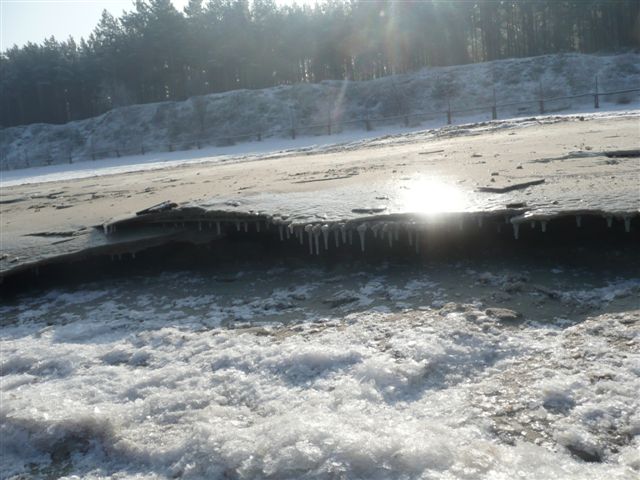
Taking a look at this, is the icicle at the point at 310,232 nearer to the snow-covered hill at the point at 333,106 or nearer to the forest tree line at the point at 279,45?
the snow-covered hill at the point at 333,106

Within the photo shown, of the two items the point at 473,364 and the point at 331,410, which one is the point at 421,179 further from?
the point at 331,410

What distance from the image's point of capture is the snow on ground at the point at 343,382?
1987 mm

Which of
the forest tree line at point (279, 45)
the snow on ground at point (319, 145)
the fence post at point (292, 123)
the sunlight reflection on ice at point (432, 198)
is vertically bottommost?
the sunlight reflection on ice at point (432, 198)

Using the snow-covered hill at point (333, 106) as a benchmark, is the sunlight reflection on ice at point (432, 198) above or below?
below

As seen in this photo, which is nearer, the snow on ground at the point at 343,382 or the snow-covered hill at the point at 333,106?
the snow on ground at the point at 343,382

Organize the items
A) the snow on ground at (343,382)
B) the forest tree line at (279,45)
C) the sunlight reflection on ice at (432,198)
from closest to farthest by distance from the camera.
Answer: the snow on ground at (343,382)
the sunlight reflection on ice at (432,198)
the forest tree line at (279,45)

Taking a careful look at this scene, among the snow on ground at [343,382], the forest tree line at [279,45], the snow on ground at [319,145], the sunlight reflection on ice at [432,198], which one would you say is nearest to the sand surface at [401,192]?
the sunlight reflection on ice at [432,198]

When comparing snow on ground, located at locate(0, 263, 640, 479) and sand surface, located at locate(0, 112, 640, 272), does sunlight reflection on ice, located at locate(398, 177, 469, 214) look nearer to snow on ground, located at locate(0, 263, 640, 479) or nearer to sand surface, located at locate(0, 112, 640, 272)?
sand surface, located at locate(0, 112, 640, 272)

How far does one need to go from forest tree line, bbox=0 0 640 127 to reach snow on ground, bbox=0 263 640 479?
1559 inches

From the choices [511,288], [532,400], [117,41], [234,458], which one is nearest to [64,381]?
[234,458]

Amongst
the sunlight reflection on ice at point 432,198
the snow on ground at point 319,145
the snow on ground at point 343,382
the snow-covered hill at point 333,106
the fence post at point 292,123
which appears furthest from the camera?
the snow-covered hill at point 333,106

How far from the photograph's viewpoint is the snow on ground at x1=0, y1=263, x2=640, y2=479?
6.52 feet

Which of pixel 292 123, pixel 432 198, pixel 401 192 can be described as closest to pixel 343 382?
pixel 432 198

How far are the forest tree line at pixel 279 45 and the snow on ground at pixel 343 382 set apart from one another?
39598 millimetres
